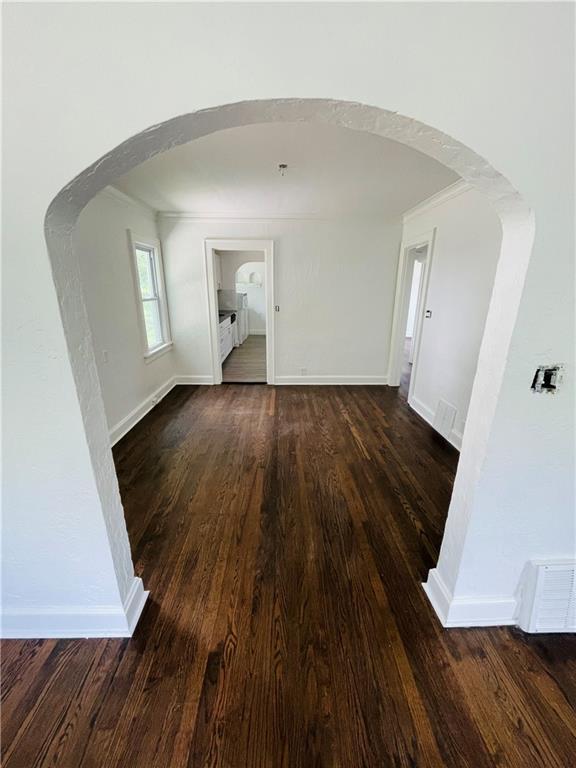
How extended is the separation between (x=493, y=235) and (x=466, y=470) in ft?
6.87

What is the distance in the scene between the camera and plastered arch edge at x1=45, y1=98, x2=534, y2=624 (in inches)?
35.7

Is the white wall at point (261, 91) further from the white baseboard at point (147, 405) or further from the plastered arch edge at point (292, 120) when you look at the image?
the white baseboard at point (147, 405)

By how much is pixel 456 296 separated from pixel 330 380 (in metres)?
2.17

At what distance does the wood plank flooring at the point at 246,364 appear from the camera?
513 cm

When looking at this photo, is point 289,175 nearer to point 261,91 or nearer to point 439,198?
point 439,198

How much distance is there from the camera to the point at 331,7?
80 centimetres

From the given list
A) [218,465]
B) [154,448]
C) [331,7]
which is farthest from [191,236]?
[331,7]

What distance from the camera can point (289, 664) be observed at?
127cm

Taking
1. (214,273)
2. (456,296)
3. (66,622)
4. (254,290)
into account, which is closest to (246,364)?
(214,273)

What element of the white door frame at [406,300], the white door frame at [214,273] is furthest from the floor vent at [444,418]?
the white door frame at [214,273]

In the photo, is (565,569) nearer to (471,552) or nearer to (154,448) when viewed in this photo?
(471,552)

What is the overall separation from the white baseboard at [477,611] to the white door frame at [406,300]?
2.78 meters

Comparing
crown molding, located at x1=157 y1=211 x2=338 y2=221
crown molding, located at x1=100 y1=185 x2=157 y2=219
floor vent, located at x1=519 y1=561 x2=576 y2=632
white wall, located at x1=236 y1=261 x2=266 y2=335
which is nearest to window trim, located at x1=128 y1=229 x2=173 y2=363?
crown molding, located at x1=100 y1=185 x2=157 y2=219

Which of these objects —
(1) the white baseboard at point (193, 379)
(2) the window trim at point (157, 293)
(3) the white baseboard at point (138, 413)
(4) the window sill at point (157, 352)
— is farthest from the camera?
(1) the white baseboard at point (193, 379)
